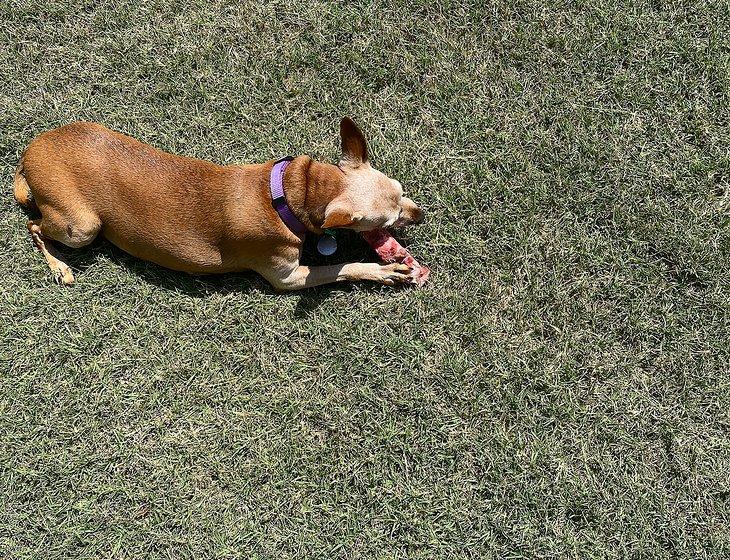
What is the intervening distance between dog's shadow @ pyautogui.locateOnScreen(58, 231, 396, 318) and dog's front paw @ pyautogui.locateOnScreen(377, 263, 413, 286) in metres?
0.14

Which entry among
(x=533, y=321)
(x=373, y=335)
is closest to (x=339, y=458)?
(x=373, y=335)

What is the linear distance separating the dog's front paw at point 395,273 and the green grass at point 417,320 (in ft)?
0.47

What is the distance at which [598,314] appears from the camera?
4770 millimetres

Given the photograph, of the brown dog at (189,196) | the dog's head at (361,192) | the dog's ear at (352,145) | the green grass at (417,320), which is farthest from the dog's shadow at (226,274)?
the dog's ear at (352,145)

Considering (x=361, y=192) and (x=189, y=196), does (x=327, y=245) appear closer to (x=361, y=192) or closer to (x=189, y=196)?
(x=361, y=192)

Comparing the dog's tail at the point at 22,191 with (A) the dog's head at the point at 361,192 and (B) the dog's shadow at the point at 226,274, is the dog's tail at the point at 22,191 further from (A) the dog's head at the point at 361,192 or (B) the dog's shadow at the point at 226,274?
(A) the dog's head at the point at 361,192

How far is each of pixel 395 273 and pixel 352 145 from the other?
43.6 inches

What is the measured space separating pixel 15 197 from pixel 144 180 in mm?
1539

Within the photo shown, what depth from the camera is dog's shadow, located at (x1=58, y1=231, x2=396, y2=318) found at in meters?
4.88

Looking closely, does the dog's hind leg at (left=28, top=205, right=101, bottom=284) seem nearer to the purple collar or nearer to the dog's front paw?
the purple collar

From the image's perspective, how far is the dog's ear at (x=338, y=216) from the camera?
13.0 feet

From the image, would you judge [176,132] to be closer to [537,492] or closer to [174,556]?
[174,556]

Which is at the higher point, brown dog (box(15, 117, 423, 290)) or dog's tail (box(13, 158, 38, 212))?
brown dog (box(15, 117, 423, 290))

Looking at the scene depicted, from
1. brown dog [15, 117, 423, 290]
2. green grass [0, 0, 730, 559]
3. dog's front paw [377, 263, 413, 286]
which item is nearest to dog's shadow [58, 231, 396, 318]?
green grass [0, 0, 730, 559]
